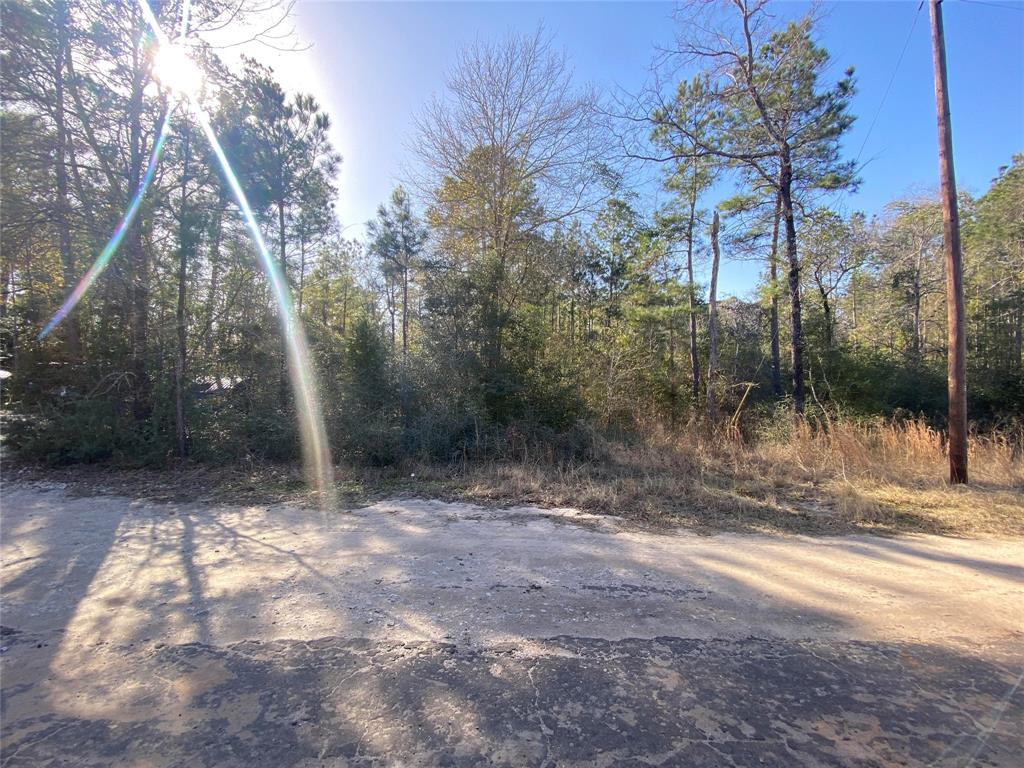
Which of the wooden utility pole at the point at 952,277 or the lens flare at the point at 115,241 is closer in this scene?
the wooden utility pole at the point at 952,277

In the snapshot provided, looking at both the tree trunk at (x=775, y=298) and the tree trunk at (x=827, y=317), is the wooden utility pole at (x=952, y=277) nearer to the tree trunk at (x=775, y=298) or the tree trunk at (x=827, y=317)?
the tree trunk at (x=775, y=298)

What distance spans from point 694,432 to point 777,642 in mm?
9260

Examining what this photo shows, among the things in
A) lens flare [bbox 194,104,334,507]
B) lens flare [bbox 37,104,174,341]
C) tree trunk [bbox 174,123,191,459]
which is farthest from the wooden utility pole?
lens flare [bbox 37,104,174,341]

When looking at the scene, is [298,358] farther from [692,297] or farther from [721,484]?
[692,297]

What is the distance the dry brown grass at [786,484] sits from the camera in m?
5.64

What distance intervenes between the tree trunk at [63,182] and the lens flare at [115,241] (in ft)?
0.63

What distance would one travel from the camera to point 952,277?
771 cm

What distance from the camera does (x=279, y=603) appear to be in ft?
11.2

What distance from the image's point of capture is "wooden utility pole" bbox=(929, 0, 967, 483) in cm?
746

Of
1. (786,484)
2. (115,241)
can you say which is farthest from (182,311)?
(786,484)

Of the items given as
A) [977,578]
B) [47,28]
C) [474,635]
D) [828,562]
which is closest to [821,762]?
[474,635]

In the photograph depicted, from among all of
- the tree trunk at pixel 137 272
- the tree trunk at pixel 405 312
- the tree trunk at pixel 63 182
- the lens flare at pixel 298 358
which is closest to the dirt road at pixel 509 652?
the lens flare at pixel 298 358

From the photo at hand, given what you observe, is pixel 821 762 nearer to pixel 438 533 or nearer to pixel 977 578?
pixel 977 578

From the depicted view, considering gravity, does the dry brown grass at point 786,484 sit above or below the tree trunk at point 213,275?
below
